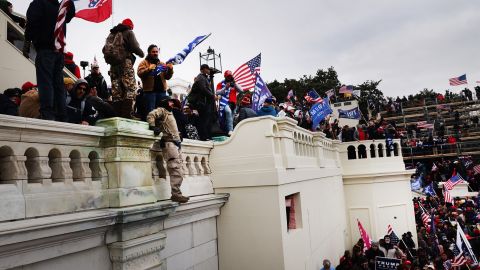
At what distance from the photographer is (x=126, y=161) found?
470 centimetres

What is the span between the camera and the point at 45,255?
3.64 meters

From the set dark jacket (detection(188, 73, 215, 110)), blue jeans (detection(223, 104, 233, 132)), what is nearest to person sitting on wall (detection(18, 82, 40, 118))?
dark jacket (detection(188, 73, 215, 110))

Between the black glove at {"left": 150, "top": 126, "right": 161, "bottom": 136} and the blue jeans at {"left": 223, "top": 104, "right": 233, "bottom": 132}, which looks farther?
the blue jeans at {"left": 223, "top": 104, "right": 233, "bottom": 132}

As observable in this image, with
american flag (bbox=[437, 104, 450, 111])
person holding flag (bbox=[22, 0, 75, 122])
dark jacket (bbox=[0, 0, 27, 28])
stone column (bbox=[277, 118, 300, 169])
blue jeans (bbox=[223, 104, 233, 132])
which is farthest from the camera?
american flag (bbox=[437, 104, 450, 111])

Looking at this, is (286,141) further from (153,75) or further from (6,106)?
(6,106)

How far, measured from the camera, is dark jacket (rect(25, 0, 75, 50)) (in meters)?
4.62

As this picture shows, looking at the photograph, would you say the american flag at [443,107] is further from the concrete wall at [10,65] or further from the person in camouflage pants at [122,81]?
the person in camouflage pants at [122,81]

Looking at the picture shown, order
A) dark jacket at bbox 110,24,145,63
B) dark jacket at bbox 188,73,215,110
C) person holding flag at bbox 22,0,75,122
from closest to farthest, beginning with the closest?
person holding flag at bbox 22,0,75,122 < dark jacket at bbox 110,24,145,63 < dark jacket at bbox 188,73,215,110

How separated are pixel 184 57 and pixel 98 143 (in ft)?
10.3

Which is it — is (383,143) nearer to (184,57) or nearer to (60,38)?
(184,57)

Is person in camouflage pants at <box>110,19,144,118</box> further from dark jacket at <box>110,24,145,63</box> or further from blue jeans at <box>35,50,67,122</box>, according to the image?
blue jeans at <box>35,50,67,122</box>

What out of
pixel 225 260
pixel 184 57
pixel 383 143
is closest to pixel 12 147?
pixel 184 57

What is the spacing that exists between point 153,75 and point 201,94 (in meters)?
2.14

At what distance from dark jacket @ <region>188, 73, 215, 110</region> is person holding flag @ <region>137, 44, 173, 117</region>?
1.66 meters
